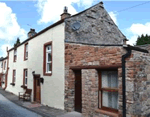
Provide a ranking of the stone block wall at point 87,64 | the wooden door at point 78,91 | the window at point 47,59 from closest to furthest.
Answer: the stone block wall at point 87,64 < the wooden door at point 78,91 < the window at point 47,59

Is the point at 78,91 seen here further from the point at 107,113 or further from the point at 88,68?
the point at 107,113

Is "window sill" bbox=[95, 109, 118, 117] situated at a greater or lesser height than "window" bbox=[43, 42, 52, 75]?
lesser

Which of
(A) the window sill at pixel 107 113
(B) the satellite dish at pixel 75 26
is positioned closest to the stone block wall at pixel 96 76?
(A) the window sill at pixel 107 113

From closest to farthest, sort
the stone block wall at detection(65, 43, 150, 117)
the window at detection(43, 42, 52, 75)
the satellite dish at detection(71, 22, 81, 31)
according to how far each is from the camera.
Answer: the stone block wall at detection(65, 43, 150, 117)
the satellite dish at detection(71, 22, 81, 31)
the window at detection(43, 42, 52, 75)

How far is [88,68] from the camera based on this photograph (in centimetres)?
695

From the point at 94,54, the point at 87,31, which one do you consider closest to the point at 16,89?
the point at 87,31

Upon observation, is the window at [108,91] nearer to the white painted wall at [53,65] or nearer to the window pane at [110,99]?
the window pane at [110,99]

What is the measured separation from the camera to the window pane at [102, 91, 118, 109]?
19.5 feet

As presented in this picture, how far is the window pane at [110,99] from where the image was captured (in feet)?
19.5

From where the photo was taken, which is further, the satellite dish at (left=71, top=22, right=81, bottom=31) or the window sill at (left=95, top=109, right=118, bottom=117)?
the satellite dish at (left=71, top=22, right=81, bottom=31)

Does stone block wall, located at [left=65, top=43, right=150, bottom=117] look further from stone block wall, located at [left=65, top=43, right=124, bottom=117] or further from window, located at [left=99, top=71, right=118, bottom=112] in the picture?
window, located at [left=99, top=71, right=118, bottom=112]

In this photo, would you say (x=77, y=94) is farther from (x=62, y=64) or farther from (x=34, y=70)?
(x=34, y=70)

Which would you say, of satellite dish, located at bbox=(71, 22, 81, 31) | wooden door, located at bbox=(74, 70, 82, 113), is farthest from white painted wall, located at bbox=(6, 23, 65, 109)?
wooden door, located at bbox=(74, 70, 82, 113)

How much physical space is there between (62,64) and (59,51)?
0.90 meters
